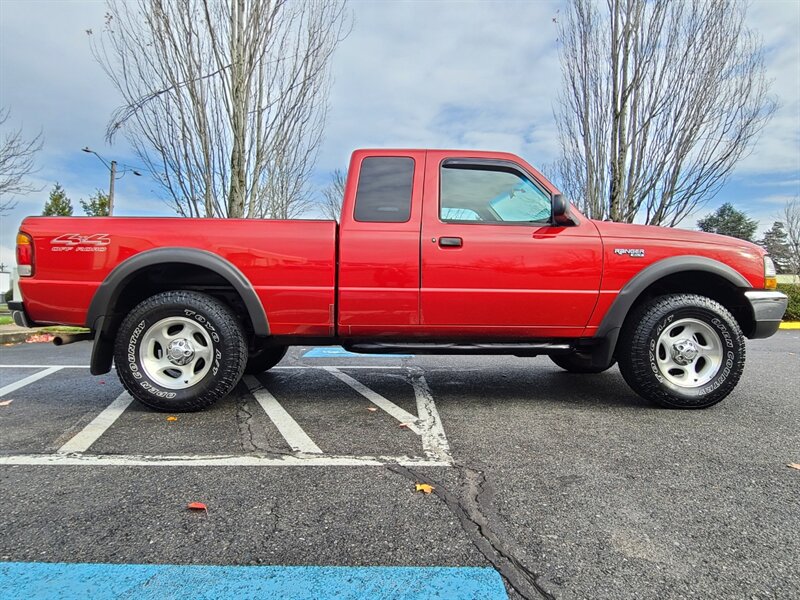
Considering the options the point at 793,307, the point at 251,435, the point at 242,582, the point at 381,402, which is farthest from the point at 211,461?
the point at 793,307

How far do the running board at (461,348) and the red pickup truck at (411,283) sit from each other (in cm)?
1

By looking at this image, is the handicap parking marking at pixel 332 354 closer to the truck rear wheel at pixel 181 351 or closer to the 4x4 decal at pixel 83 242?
the truck rear wheel at pixel 181 351

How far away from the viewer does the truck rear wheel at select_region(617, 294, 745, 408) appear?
3469 mm

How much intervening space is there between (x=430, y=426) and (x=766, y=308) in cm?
276

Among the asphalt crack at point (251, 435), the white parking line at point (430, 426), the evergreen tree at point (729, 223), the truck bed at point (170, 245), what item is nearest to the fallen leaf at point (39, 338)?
the truck bed at point (170, 245)

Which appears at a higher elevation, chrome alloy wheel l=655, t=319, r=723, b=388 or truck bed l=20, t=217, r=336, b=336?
truck bed l=20, t=217, r=336, b=336

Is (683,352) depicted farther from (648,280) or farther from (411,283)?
(411,283)

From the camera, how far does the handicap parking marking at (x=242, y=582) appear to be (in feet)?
4.83

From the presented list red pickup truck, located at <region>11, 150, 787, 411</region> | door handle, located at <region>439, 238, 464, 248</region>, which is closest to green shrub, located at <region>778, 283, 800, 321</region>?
red pickup truck, located at <region>11, 150, 787, 411</region>

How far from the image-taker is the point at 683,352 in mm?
3520

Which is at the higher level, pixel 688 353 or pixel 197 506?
pixel 688 353

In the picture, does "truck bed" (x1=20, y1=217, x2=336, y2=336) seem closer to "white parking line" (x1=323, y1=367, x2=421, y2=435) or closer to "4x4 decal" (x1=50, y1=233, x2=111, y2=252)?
"4x4 decal" (x1=50, y1=233, x2=111, y2=252)

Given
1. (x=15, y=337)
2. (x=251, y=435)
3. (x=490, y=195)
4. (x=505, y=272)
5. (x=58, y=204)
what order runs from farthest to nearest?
(x=58, y=204)
(x=15, y=337)
(x=490, y=195)
(x=505, y=272)
(x=251, y=435)

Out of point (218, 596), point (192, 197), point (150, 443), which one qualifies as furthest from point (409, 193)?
point (192, 197)
